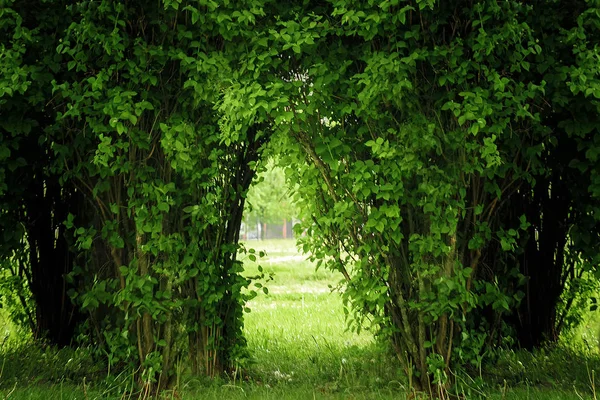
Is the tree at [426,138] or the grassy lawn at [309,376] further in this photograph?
the grassy lawn at [309,376]

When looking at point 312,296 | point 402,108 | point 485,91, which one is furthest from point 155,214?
point 312,296

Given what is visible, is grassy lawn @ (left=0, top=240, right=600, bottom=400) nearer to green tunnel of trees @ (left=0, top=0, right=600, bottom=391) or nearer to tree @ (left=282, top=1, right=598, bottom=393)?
green tunnel of trees @ (left=0, top=0, right=600, bottom=391)

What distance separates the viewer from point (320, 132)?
15.7ft

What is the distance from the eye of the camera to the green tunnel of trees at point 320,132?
14.8 feet

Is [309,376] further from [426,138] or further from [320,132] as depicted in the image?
[426,138]

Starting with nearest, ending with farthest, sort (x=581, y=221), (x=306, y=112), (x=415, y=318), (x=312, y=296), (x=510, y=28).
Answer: (x=510, y=28), (x=306, y=112), (x=415, y=318), (x=581, y=221), (x=312, y=296)

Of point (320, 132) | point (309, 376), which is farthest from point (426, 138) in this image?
point (309, 376)

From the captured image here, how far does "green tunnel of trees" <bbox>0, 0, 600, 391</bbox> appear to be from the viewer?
4.50 m

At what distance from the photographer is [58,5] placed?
16.5 feet

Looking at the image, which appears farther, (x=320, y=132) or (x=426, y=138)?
(x=320, y=132)

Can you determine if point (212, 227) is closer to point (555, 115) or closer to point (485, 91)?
point (485, 91)

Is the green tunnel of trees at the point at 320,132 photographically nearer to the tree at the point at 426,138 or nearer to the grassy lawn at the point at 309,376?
the tree at the point at 426,138

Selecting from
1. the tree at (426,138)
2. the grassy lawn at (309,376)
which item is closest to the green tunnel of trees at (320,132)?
the tree at (426,138)

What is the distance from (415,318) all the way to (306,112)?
1655 mm
